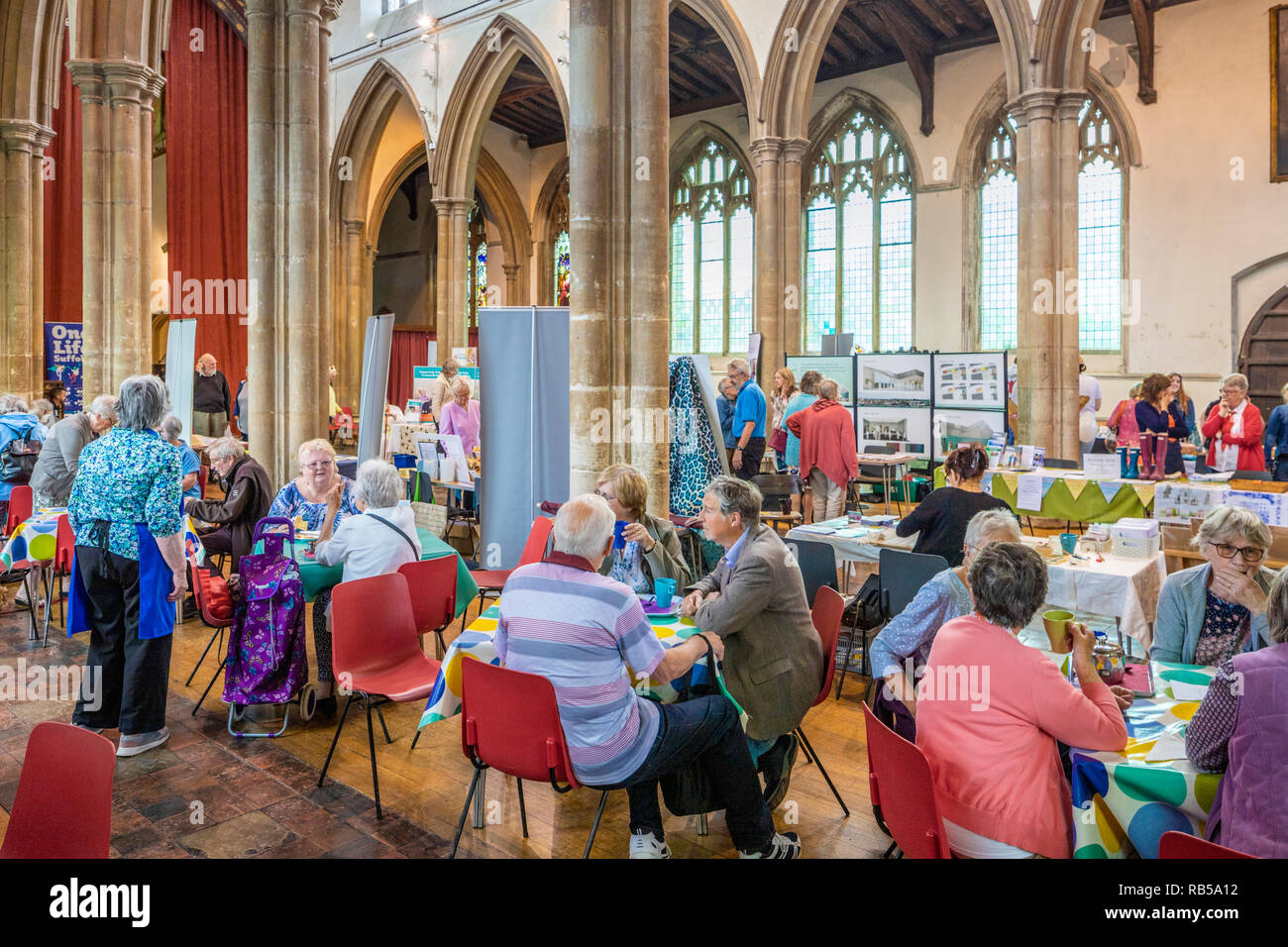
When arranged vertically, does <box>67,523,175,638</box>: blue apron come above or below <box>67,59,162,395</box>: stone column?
below

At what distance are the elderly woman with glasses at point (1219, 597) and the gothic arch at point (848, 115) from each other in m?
14.9

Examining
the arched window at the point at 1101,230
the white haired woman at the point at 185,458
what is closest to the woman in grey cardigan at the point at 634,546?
the white haired woman at the point at 185,458

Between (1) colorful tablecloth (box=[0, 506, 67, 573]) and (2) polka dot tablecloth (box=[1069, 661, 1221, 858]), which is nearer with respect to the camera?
(2) polka dot tablecloth (box=[1069, 661, 1221, 858])

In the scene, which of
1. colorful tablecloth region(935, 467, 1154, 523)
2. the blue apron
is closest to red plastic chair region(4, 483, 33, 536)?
the blue apron

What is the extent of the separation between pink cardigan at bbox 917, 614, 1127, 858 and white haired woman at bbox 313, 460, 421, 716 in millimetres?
2560

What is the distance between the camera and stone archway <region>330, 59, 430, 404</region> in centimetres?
1805

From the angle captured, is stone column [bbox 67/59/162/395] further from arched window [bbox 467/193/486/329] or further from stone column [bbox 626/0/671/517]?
arched window [bbox 467/193/486/329]

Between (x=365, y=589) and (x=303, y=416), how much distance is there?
4646 mm

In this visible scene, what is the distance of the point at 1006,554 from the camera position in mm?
2400

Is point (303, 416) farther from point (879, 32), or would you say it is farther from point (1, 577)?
point (879, 32)

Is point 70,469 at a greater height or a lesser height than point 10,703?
greater

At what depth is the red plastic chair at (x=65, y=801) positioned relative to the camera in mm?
1878
